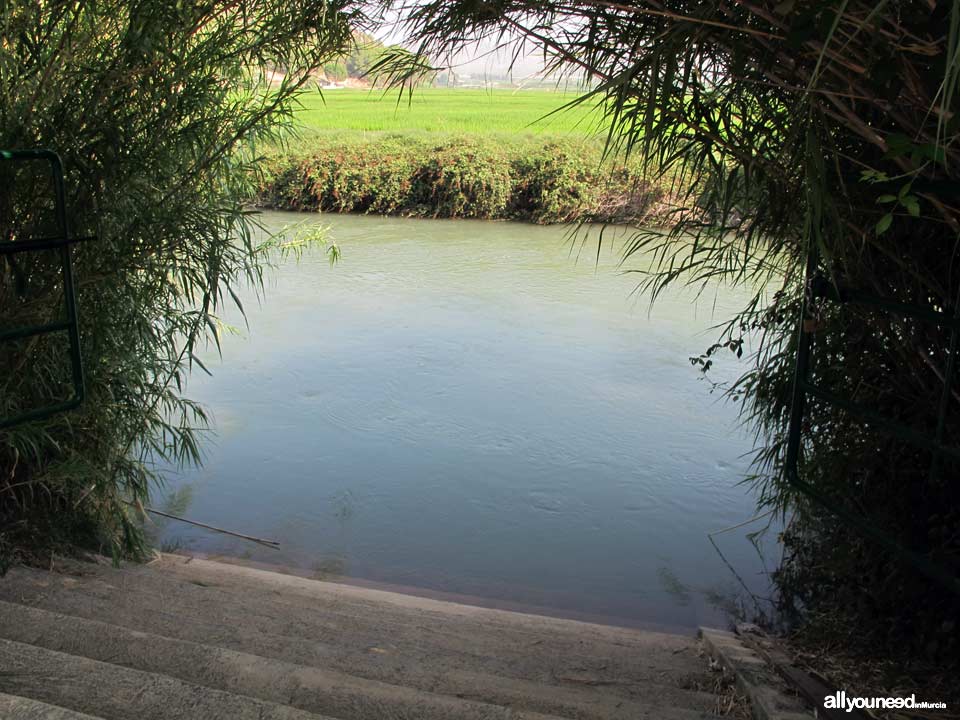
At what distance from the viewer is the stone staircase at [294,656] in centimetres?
166

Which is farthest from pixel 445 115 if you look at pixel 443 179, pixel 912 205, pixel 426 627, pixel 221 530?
pixel 912 205

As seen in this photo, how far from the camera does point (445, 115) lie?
62.7 ft

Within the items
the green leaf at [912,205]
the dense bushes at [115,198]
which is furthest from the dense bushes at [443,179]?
the green leaf at [912,205]

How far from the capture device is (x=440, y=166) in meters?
12.5

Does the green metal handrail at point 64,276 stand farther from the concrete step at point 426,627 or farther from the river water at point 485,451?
the river water at point 485,451

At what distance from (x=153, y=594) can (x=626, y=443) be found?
2.93 m

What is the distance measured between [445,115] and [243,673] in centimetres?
1814

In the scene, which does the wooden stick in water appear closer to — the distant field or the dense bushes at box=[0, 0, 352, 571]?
the dense bushes at box=[0, 0, 352, 571]

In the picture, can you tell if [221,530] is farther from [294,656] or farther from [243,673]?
[243,673]

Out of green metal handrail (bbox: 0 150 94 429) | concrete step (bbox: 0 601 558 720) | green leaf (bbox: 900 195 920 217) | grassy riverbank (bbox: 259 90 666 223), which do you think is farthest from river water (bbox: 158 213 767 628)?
grassy riverbank (bbox: 259 90 666 223)

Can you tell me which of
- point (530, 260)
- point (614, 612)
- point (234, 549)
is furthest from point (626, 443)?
point (530, 260)

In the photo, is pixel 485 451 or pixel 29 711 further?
pixel 485 451

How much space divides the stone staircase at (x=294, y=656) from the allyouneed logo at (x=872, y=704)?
0.88ft

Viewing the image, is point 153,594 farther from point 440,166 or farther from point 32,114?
point 440,166
